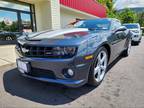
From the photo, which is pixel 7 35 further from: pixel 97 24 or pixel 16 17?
pixel 97 24

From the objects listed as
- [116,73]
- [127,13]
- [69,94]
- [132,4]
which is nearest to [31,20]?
[116,73]

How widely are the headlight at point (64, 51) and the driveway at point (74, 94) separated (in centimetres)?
77

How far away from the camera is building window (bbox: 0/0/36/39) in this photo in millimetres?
8445

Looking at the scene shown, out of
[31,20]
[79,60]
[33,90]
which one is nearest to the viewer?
[79,60]

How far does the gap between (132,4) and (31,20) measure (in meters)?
83.7

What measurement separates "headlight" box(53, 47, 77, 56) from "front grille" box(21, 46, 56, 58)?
0.08 m

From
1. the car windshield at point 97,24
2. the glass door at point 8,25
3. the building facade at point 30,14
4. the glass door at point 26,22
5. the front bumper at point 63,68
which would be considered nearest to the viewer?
the front bumper at point 63,68

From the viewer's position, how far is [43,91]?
3.10m

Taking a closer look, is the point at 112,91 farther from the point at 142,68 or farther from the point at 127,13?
the point at 127,13

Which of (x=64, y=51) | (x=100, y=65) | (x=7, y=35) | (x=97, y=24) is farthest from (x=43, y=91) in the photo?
(x=7, y=35)

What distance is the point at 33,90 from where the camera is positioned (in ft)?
10.3

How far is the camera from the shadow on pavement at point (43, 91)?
9.29ft

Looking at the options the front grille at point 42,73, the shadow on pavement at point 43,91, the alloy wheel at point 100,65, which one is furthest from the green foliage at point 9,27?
the alloy wheel at point 100,65

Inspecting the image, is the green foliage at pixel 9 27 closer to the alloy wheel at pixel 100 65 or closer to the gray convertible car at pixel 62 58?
the gray convertible car at pixel 62 58
